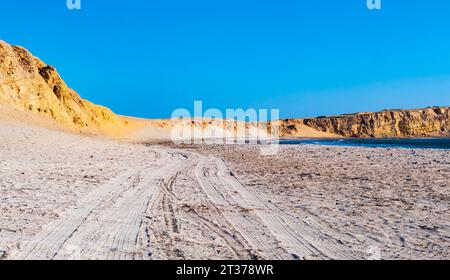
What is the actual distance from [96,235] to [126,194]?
414cm

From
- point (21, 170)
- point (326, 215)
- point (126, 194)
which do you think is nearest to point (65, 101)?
point (21, 170)

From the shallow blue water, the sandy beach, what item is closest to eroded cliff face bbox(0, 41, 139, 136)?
the shallow blue water

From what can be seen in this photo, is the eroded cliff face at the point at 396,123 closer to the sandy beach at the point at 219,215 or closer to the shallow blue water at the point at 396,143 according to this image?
the shallow blue water at the point at 396,143

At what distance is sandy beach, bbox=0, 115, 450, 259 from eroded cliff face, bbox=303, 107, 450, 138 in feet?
378

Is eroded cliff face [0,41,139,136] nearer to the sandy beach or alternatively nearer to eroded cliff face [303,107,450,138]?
the sandy beach

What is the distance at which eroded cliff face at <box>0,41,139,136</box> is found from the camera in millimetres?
46775

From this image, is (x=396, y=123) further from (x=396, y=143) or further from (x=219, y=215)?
(x=219, y=215)

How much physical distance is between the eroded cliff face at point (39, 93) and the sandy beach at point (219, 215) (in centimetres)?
3626

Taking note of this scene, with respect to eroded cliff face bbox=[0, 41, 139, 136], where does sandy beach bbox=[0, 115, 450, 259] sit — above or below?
below

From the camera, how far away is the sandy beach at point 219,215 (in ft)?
18.6

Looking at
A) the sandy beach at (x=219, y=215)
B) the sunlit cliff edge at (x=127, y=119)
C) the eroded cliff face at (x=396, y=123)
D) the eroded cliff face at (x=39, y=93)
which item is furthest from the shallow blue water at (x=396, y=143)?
the eroded cliff face at (x=396, y=123)

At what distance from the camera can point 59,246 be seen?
5609 mm

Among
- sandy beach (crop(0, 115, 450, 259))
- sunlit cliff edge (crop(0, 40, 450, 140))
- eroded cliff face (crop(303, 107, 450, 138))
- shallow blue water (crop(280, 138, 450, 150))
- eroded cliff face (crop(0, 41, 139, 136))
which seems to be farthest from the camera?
eroded cliff face (crop(303, 107, 450, 138))
